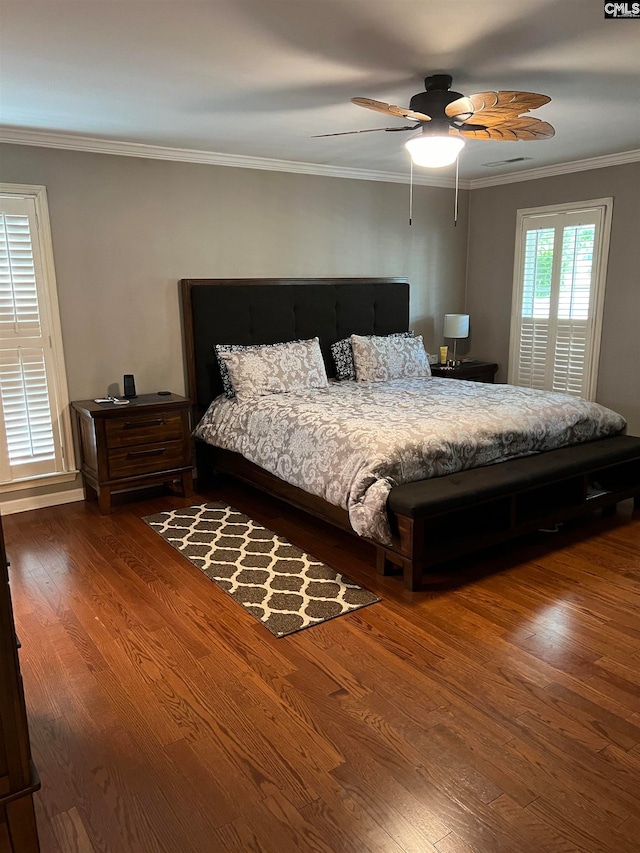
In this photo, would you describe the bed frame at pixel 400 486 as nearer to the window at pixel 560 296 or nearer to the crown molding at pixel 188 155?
the crown molding at pixel 188 155

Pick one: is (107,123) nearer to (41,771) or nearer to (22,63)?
(22,63)

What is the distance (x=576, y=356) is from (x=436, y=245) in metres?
1.72

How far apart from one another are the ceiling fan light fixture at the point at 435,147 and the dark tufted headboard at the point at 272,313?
2.05 metres

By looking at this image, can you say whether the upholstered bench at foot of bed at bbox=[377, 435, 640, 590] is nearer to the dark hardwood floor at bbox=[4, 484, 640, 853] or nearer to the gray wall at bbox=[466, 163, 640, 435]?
the dark hardwood floor at bbox=[4, 484, 640, 853]

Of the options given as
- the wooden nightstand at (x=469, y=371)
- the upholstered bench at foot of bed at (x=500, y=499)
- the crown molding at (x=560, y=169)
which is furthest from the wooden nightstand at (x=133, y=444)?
the crown molding at (x=560, y=169)

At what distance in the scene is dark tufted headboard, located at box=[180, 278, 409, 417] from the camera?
4.62 m

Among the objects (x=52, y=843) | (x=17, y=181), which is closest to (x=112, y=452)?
(x=17, y=181)

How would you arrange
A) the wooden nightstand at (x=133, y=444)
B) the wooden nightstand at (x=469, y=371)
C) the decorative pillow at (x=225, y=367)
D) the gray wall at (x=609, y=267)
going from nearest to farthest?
the wooden nightstand at (x=133, y=444), the decorative pillow at (x=225, y=367), the gray wall at (x=609, y=267), the wooden nightstand at (x=469, y=371)

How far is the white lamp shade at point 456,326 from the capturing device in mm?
5887

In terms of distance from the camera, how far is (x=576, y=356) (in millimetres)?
5395

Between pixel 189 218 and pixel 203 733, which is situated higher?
pixel 189 218

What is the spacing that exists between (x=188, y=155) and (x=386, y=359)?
213 cm

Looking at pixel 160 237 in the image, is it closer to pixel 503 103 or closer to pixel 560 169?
pixel 503 103

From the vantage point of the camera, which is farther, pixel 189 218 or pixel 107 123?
pixel 189 218
